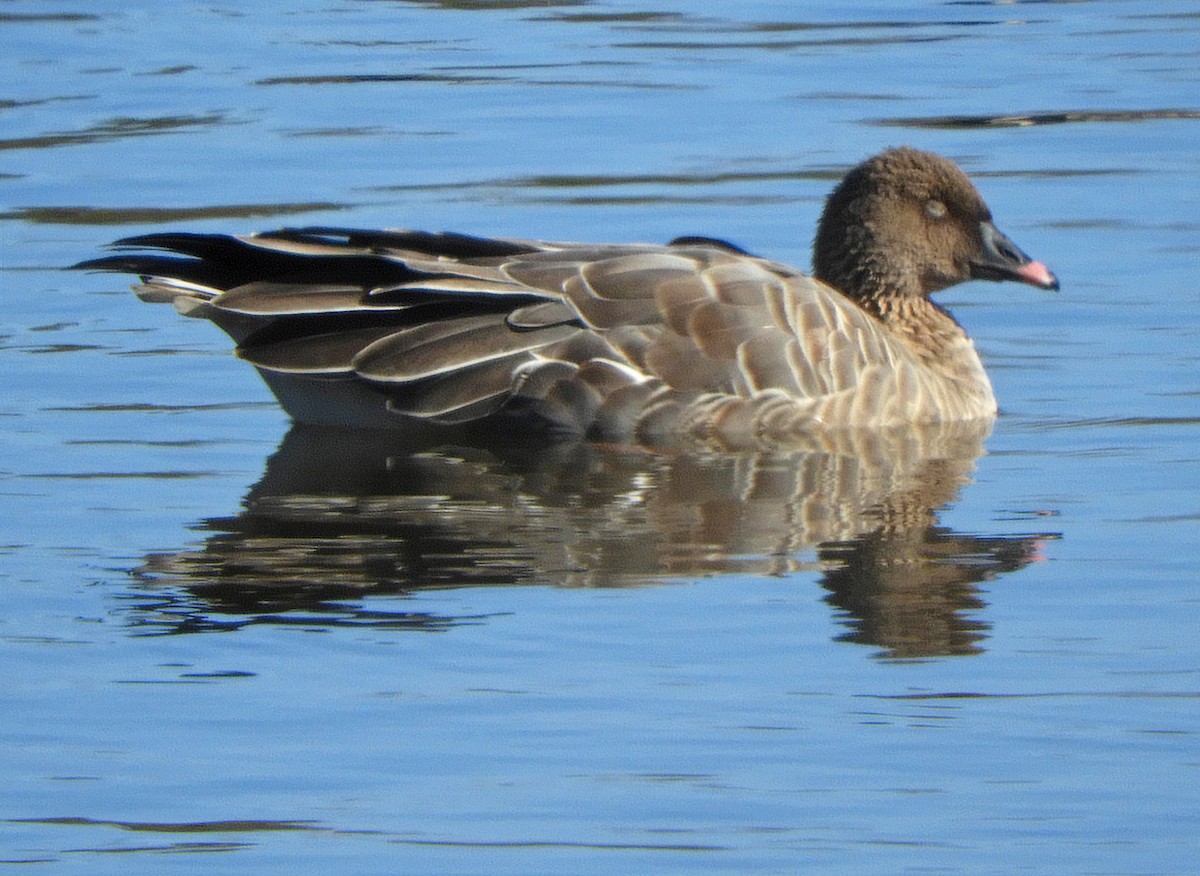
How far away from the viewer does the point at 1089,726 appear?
6.38m

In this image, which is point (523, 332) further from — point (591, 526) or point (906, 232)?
point (906, 232)

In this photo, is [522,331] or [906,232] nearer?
[522,331]

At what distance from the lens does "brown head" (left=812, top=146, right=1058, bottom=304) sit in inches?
424

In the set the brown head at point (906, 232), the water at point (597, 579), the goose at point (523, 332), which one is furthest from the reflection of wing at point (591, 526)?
the brown head at point (906, 232)

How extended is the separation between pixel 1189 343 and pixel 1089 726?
5044 mm

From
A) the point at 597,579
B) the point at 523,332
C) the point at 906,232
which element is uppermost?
the point at 906,232

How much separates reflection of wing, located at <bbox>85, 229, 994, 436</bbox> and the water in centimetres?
29

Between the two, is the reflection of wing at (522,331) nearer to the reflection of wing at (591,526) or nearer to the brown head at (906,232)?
the reflection of wing at (591,526)

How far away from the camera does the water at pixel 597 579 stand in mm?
5840

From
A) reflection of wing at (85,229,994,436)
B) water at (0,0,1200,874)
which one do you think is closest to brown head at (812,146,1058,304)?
water at (0,0,1200,874)

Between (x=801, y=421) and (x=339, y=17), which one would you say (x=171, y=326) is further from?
(x=339, y=17)

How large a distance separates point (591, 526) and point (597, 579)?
0.73m

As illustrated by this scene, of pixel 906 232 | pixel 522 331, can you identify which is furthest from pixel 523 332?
pixel 906 232

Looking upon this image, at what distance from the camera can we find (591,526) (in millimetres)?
8352
